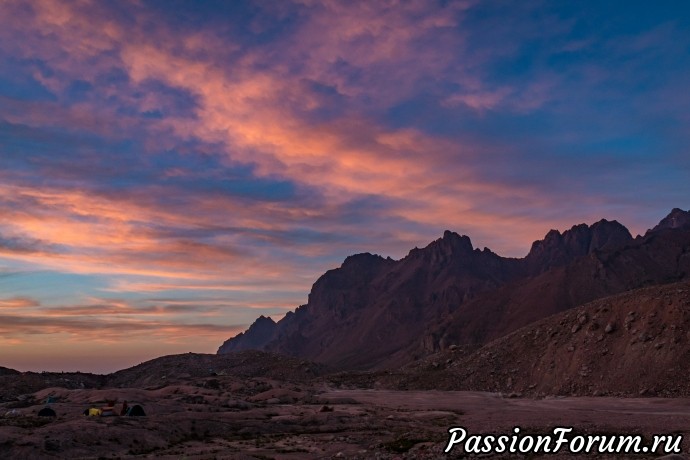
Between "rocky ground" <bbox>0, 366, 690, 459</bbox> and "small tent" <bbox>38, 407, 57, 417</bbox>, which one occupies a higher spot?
"small tent" <bbox>38, 407, 57, 417</bbox>

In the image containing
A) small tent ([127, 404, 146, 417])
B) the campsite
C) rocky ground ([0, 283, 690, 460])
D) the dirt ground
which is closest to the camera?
the dirt ground

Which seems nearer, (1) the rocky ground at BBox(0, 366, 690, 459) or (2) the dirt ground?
(2) the dirt ground

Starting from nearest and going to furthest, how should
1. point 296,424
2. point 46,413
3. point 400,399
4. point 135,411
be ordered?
point 135,411
point 296,424
point 46,413
point 400,399

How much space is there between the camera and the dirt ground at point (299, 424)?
34.3 metres

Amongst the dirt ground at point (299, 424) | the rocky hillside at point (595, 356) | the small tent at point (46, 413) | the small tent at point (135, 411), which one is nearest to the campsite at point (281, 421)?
the dirt ground at point (299, 424)

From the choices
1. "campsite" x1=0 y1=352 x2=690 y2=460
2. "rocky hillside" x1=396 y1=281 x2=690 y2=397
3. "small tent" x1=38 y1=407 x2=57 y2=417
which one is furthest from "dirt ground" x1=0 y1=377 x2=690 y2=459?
"rocky hillside" x1=396 y1=281 x2=690 y2=397

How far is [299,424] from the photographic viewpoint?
5144cm

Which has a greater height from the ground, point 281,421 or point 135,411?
point 135,411

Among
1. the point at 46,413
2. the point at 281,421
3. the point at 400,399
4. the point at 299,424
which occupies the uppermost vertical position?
the point at 46,413

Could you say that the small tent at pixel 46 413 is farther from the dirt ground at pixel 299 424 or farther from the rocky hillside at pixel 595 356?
the rocky hillside at pixel 595 356

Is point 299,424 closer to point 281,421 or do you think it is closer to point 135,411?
point 281,421

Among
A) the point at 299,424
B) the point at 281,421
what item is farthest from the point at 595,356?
the point at 281,421

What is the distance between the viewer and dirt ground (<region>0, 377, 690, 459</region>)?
3428 cm

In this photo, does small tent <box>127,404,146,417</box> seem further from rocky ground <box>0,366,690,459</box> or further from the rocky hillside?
the rocky hillside
